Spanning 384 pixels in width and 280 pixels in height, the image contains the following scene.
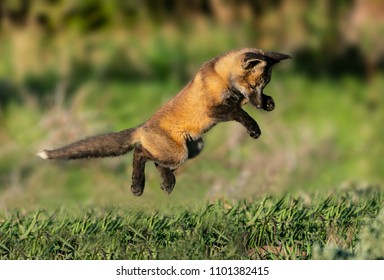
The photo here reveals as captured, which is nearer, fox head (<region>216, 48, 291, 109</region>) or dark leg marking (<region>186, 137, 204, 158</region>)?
fox head (<region>216, 48, 291, 109</region>)

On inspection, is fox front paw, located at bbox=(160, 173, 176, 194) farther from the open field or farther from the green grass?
the open field

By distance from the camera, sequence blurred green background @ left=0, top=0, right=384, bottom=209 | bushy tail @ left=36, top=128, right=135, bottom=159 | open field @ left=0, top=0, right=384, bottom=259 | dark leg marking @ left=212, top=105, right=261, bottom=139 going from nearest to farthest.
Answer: dark leg marking @ left=212, top=105, right=261, bottom=139
bushy tail @ left=36, top=128, right=135, bottom=159
open field @ left=0, top=0, right=384, bottom=259
blurred green background @ left=0, top=0, right=384, bottom=209

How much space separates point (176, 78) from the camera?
29.2 ft

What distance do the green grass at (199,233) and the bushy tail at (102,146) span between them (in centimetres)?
30

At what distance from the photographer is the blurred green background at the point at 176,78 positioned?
8.01 m

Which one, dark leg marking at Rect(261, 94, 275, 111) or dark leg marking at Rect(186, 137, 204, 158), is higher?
dark leg marking at Rect(261, 94, 275, 111)

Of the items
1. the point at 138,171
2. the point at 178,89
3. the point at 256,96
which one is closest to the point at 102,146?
the point at 138,171

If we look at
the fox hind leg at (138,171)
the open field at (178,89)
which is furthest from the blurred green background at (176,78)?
the fox hind leg at (138,171)

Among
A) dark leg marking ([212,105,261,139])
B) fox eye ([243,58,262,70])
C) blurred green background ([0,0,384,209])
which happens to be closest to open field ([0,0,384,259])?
blurred green background ([0,0,384,209])

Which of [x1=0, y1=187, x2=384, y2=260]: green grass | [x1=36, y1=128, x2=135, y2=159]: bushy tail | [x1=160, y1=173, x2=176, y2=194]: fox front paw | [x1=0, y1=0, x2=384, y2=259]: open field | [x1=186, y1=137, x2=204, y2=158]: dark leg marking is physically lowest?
[x1=0, y1=187, x2=384, y2=260]: green grass

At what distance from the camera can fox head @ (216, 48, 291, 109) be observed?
13.5ft

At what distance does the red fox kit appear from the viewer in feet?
13.7

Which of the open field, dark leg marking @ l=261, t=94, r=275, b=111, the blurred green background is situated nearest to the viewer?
dark leg marking @ l=261, t=94, r=275, b=111

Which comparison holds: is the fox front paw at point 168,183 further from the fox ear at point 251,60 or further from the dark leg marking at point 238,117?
the fox ear at point 251,60
